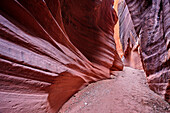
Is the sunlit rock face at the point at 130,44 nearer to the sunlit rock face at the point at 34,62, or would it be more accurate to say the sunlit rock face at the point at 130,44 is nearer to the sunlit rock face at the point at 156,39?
the sunlit rock face at the point at 156,39

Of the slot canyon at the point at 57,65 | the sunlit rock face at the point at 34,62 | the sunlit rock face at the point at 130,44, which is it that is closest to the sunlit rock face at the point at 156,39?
the slot canyon at the point at 57,65

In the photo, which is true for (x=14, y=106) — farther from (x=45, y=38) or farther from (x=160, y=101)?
(x=160, y=101)

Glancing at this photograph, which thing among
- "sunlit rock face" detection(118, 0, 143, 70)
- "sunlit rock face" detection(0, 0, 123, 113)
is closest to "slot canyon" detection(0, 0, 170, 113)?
"sunlit rock face" detection(0, 0, 123, 113)

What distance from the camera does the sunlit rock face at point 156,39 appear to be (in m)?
2.02

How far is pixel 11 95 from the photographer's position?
1.08 meters

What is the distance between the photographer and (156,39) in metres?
2.31

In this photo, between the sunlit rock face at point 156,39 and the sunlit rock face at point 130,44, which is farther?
the sunlit rock face at point 130,44

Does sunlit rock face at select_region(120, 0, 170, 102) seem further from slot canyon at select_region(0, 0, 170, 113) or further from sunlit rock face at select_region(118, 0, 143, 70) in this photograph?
sunlit rock face at select_region(118, 0, 143, 70)

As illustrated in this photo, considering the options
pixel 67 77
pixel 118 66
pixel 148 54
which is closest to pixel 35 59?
pixel 67 77

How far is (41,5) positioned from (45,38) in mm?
699

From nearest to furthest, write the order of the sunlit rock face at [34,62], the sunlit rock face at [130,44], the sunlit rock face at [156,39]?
the sunlit rock face at [34,62]
the sunlit rock face at [156,39]
the sunlit rock face at [130,44]

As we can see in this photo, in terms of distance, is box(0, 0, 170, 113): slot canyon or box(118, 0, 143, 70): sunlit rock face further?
box(118, 0, 143, 70): sunlit rock face

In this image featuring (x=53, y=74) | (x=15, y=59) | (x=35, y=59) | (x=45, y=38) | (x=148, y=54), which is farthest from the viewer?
(x=148, y=54)

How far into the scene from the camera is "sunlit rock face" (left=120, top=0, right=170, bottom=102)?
6.61ft
